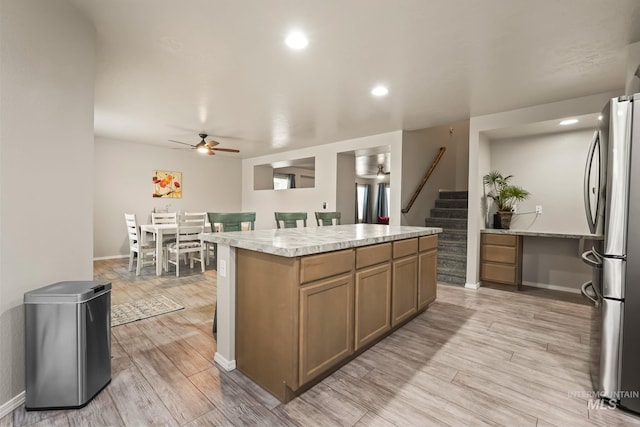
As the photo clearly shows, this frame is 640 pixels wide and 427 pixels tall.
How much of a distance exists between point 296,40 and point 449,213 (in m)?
4.43

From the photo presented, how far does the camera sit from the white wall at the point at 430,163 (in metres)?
5.12

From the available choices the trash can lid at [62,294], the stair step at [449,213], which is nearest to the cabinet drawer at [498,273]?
the stair step at [449,213]

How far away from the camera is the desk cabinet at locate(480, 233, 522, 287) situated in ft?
13.0

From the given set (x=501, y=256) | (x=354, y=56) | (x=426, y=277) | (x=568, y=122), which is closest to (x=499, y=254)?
(x=501, y=256)

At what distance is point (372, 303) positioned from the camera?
218 centimetres

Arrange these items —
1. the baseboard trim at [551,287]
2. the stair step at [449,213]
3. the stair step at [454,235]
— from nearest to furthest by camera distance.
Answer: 1. the baseboard trim at [551,287]
2. the stair step at [454,235]
3. the stair step at [449,213]

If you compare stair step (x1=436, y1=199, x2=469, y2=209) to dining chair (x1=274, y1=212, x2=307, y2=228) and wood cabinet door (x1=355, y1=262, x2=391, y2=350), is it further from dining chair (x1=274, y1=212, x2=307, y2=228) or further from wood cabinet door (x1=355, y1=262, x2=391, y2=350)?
wood cabinet door (x1=355, y1=262, x2=391, y2=350)

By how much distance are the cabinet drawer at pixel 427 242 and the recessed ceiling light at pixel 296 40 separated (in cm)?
209

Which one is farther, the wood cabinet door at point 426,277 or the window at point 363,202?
the window at point 363,202

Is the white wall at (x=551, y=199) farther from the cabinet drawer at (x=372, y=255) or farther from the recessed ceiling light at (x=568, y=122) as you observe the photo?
the cabinet drawer at (x=372, y=255)

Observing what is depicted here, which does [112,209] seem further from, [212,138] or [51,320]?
[51,320]

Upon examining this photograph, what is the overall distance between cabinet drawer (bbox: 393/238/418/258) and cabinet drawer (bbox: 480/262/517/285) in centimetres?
210

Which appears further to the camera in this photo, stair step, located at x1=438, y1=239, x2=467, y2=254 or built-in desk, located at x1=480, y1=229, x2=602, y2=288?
stair step, located at x1=438, y1=239, x2=467, y2=254

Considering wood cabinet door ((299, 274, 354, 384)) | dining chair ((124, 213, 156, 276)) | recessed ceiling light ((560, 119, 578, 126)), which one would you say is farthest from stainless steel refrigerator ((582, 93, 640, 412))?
dining chair ((124, 213, 156, 276))
